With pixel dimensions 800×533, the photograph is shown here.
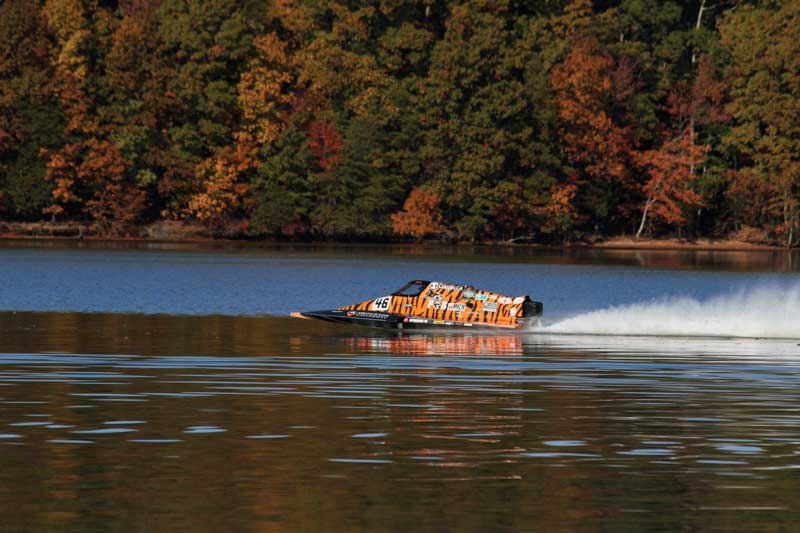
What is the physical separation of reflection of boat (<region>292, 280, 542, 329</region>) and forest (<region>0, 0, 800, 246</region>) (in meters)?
89.1

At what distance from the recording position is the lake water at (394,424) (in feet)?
58.0

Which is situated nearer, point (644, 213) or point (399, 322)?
point (399, 322)

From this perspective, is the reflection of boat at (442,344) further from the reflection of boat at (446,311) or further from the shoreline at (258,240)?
the shoreline at (258,240)

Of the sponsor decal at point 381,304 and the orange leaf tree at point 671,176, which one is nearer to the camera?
the sponsor decal at point 381,304

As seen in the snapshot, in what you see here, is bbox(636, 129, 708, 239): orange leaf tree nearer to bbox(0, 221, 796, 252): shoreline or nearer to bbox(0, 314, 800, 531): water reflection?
bbox(0, 221, 796, 252): shoreline

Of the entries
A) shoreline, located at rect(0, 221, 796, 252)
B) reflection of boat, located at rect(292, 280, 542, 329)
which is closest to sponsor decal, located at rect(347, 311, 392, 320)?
reflection of boat, located at rect(292, 280, 542, 329)

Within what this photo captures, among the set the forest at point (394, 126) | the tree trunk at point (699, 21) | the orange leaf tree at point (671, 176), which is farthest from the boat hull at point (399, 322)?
the tree trunk at point (699, 21)

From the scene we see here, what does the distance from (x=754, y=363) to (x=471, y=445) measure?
49.4 ft

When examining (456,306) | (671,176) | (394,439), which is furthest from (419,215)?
(394,439)

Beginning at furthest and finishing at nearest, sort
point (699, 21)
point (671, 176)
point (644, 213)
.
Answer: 1. point (699, 21)
2. point (644, 213)
3. point (671, 176)

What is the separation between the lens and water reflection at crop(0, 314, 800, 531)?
17578mm

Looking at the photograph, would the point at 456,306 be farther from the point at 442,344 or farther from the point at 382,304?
the point at 442,344

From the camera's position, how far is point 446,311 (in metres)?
46.7

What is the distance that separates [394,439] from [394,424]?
163 centimetres
